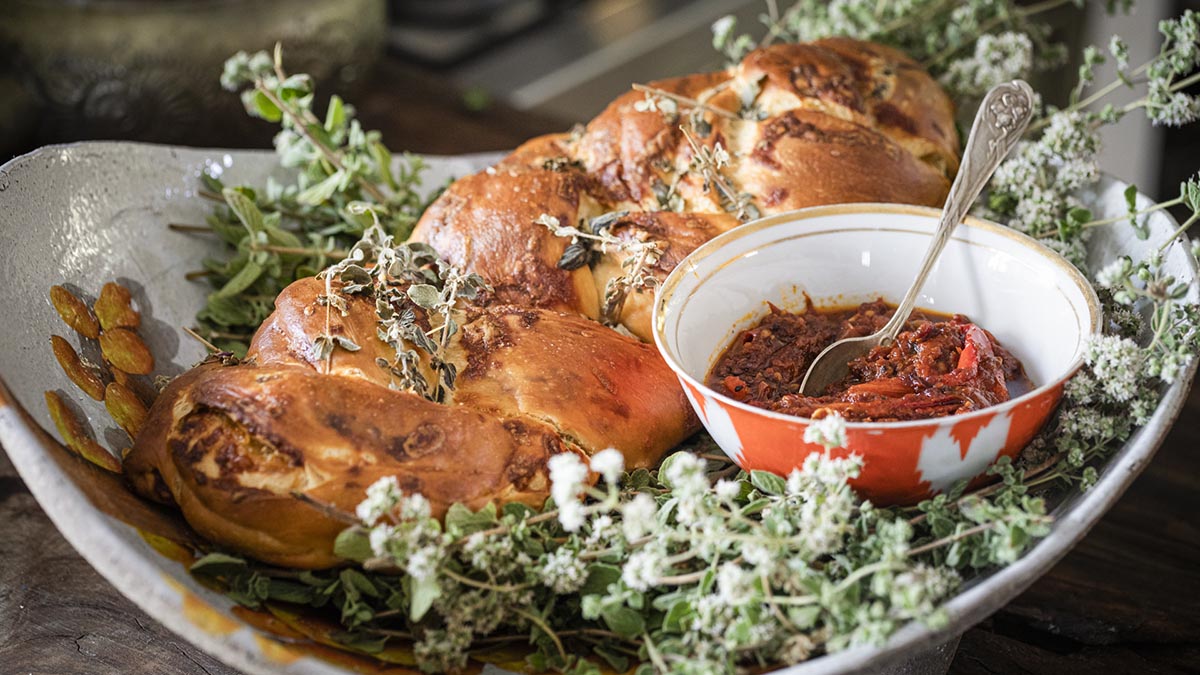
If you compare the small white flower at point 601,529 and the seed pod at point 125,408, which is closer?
the small white flower at point 601,529

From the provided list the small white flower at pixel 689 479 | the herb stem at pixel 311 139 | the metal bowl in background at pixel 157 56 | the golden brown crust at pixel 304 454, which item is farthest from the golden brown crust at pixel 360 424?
the metal bowl in background at pixel 157 56

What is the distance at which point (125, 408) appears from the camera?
120 cm

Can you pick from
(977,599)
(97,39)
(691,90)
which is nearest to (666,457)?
(977,599)

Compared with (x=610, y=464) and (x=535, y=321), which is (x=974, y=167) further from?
(x=610, y=464)

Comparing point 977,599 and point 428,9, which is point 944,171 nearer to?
point 977,599

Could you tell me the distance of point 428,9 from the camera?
356cm

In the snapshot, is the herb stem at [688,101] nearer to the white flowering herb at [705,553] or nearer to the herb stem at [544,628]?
the white flowering herb at [705,553]

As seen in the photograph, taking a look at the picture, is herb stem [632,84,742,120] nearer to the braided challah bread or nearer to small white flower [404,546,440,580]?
the braided challah bread

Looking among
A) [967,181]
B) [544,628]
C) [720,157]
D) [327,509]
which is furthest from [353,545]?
[967,181]

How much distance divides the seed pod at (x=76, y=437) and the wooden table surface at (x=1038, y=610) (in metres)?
0.22

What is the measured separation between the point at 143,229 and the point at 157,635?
21.6 inches

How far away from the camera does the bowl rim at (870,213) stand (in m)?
1.00

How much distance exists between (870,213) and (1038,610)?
0.48 m

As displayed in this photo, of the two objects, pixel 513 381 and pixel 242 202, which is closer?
pixel 513 381
